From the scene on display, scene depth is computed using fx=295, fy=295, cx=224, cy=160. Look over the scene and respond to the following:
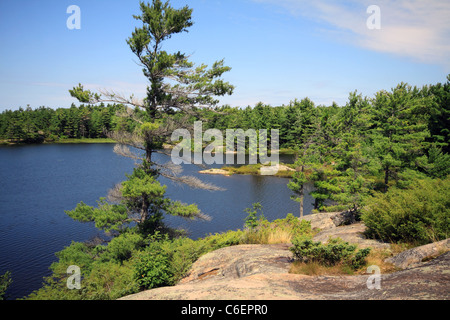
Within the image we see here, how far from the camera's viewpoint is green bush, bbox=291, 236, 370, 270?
7.82 metres

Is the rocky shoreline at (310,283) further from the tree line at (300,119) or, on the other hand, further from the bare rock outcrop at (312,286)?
the tree line at (300,119)

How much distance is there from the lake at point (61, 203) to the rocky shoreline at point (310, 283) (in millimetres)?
12511

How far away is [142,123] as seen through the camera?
51.5ft

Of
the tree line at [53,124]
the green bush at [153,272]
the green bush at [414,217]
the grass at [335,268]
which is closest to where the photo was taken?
the grass at [335,268]

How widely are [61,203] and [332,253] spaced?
33355 mm

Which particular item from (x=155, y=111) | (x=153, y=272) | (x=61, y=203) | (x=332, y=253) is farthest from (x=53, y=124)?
(x=332, y=253)

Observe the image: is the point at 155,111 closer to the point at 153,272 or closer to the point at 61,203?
the point at 153,272

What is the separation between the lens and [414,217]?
9586 millimetres

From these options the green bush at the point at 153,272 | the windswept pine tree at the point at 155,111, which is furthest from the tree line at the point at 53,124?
the green bush at the point at 153,272

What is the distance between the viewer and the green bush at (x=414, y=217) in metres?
9.01

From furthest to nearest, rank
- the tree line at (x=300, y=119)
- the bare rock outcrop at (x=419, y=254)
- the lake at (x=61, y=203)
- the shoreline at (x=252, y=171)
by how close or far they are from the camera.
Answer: the shoreline at (x=252, y=171) → the tree line at (x=300, y=119) → the lake at (x=61, y=203) → the bare rock outcrop at (x=419, y=254)

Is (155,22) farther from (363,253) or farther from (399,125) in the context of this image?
(399,125)

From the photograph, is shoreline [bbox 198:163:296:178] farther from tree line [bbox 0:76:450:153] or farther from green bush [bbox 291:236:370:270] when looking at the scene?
green bush [bbox 291:236:370:270]

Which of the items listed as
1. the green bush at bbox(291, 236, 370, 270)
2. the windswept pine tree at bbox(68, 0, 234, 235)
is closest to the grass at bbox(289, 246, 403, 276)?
the green bush at bbox(291, 236, 370, 270)
